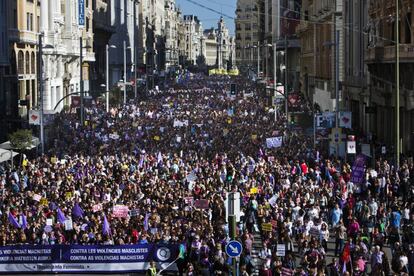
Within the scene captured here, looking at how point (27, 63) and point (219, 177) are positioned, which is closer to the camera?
point (219, 177)

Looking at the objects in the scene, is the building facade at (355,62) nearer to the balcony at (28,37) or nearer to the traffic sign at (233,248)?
the balcony at (28,37)

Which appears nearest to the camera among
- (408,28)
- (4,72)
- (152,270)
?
(152,270)

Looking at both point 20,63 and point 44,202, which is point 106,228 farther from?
point 20,63

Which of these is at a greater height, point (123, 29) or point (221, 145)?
point (123, 29)

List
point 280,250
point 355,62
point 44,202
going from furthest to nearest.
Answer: point 355,62, point 44,202, point 280,250

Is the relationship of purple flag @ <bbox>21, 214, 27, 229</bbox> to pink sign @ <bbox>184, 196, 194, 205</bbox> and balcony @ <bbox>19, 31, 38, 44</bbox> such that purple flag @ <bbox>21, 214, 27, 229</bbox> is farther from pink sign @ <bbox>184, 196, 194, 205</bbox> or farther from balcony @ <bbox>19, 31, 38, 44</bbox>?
balcony @ <bbox>19, 31, 38, 44</bbox>

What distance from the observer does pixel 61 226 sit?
27719 mm

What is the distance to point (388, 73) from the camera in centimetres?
5456

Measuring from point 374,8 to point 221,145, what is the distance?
1446cm

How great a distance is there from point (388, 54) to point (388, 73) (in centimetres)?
208

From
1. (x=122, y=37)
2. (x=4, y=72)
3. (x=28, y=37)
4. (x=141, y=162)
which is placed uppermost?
(x=122, y=37)

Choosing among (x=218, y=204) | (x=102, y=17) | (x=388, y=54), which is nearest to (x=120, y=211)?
(x=218, y=204)

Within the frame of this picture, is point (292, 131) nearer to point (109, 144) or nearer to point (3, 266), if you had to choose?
point (109, 144)

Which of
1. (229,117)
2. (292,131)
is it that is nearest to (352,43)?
(229,117)
